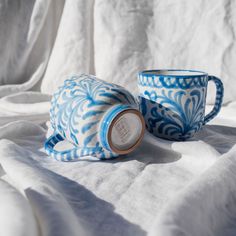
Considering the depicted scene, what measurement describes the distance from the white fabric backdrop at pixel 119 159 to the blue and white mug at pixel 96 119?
1.1 inches

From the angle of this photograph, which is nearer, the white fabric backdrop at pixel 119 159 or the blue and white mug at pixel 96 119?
the white fabric backdrop at pixel 119 159

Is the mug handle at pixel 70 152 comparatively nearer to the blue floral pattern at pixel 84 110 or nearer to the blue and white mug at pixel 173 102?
the blue floral pattern at pixel 84 110

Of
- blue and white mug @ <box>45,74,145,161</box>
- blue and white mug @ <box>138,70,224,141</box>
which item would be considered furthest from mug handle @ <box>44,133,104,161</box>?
blue and white mug @ <box>138,70,224,141</box>

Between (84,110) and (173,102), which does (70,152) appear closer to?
(84,110)

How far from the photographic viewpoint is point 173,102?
0.60 m

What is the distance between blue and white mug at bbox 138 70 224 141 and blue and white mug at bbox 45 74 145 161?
0.17ft

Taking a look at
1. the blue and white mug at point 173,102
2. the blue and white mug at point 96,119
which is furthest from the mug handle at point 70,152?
the blue and white mug at point 173,102

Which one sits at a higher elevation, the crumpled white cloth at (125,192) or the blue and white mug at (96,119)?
the blue and white mug at (96,119)

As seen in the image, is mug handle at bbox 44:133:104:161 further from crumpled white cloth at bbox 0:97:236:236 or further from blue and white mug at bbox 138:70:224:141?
blue and white mug at bbox 138:70:224:141

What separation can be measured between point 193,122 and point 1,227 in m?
0.36

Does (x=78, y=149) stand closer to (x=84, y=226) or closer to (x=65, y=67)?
(x=84, y=226)

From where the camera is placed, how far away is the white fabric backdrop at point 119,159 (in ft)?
1.31

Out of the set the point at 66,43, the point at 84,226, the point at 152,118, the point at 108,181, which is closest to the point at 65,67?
the point at 66,43

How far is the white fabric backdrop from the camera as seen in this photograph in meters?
0.40
